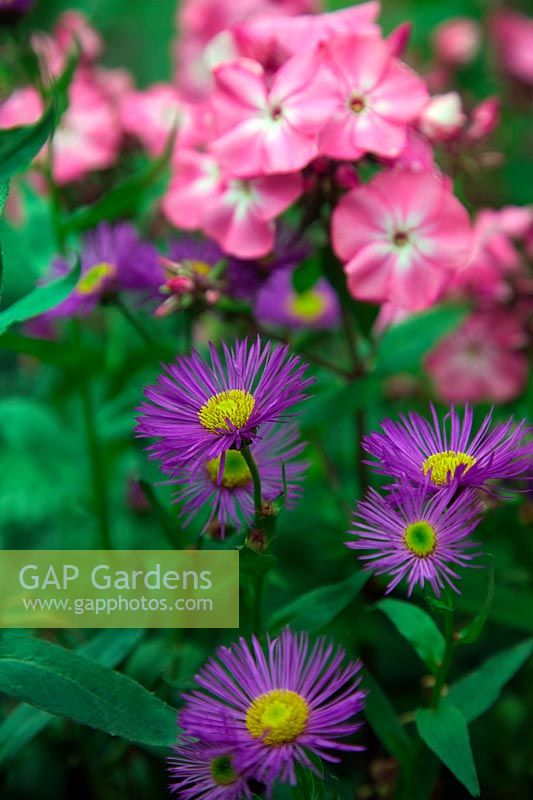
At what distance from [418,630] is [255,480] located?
0.48 feet

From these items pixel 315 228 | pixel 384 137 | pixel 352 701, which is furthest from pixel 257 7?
pixel 352 701

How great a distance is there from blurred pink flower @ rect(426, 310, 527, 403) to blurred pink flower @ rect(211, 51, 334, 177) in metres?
0.35

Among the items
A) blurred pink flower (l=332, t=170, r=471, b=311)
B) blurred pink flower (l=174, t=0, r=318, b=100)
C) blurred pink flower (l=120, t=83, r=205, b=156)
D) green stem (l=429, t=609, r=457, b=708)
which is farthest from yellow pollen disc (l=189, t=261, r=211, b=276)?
blurred pink flower (l=174, t=0, r=318, b=100)

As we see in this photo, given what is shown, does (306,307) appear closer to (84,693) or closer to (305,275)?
(305,275)

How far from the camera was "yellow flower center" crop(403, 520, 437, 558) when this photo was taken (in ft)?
1.43

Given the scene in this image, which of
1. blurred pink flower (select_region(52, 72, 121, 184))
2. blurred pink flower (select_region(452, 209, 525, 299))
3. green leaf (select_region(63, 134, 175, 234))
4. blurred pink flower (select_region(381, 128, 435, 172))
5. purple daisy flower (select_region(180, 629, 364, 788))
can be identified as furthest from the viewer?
blurred pink flower (select_region(52, 72, 121, 184))

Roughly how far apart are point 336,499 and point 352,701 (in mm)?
335

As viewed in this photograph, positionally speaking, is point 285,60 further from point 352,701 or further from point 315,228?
point 352,701

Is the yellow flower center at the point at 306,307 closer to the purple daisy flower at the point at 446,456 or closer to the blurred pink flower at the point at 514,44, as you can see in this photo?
the purple daisy flower at the point at 446,456

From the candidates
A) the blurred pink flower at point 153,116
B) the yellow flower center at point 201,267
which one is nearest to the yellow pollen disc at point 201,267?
the yellow flower center at point 201,267

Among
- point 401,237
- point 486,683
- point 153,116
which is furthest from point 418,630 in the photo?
point 153,116

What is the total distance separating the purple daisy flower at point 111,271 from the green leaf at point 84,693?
0.96 ft

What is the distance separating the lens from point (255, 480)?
460 millimetres

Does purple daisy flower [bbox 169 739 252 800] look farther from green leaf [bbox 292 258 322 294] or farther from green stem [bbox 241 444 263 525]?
green leaf [bbox 292 258 322 294]
